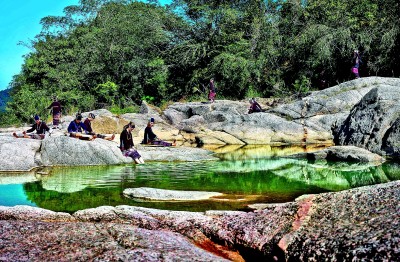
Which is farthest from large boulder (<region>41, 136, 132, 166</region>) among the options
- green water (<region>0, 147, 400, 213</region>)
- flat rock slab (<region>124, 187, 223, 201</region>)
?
flat rock slab (<region>124, 187, 223, 201</region>)

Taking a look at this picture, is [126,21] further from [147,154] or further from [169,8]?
[147,154]

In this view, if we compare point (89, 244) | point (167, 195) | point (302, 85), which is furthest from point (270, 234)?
point (302, 85)

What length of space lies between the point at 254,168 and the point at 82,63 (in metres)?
34.8

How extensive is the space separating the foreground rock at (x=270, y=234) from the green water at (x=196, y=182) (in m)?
2.79

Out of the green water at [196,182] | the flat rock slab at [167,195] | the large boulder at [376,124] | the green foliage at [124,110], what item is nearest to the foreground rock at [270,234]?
the green water at [196,182]

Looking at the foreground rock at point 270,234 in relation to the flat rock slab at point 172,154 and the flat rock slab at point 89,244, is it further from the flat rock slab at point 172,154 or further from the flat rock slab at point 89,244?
the flat rock slab at point 172,154

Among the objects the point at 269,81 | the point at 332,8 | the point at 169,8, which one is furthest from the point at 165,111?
the point at 332,8

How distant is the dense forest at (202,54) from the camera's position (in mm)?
34781

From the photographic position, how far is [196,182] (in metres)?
12.3

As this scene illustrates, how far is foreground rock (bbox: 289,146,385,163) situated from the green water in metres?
0.75

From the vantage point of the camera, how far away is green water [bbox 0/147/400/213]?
9.54m

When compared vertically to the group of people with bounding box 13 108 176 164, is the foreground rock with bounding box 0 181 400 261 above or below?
below

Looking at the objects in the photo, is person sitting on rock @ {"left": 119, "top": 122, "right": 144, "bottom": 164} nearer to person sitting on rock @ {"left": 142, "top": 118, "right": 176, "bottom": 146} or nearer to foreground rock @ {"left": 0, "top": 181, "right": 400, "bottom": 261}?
person sitting on rock @ {"left": 142, "top": 118, "right": 176, "bottom": 146}

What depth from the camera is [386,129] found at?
19.4m
